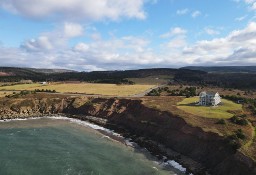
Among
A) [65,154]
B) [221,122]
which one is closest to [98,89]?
[65,154]

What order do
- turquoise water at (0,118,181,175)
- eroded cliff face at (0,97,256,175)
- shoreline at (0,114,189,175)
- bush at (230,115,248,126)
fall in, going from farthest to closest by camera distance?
bush at (230,115,248,126) < shoreline at (0,114,189,175) < turquoise water at (0,118,181,175) < eroded cliff face at (0,97,256,175)

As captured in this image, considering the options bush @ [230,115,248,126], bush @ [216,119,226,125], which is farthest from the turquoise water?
bush @ [230,115,248,126]

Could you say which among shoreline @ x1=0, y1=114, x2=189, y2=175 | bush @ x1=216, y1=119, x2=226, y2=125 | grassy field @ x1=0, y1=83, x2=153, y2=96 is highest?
grassy field @ x1=0, y1=83, x2=153, y2=96

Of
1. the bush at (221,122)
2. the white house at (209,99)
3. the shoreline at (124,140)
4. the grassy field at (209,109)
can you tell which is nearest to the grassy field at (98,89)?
the shoreline at (124,140)

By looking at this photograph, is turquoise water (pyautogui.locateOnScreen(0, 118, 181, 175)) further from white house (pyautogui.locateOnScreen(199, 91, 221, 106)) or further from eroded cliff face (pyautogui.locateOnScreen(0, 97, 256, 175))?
Answer: white house (pyautogui.locateOnScreen(199, 91, 221, 106))

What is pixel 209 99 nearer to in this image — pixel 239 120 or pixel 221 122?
pixel 239 120

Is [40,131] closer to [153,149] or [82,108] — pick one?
[82,108]
